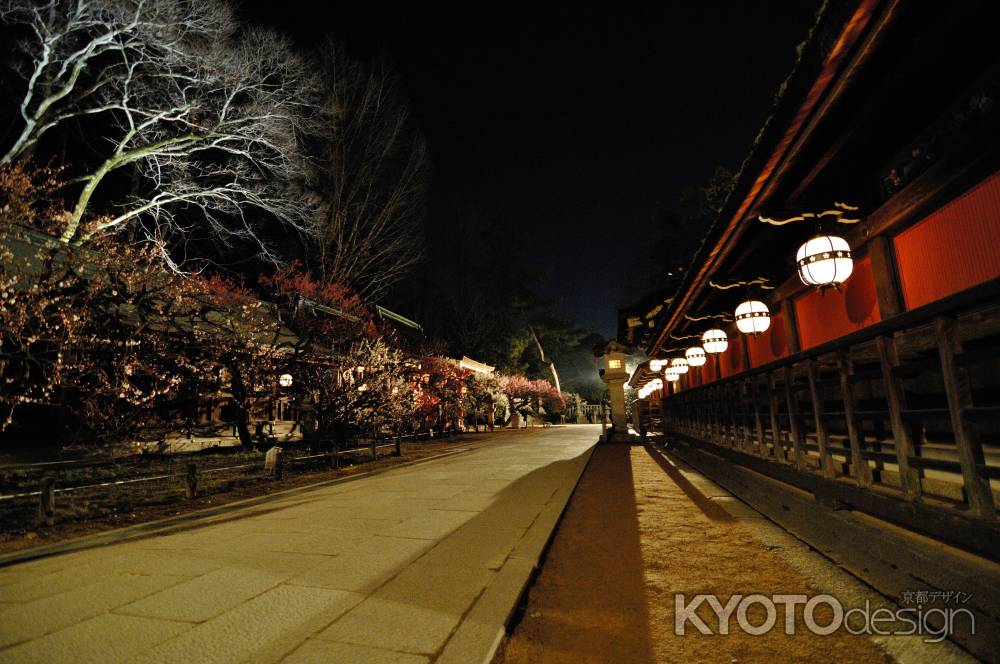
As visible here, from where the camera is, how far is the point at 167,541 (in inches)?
208

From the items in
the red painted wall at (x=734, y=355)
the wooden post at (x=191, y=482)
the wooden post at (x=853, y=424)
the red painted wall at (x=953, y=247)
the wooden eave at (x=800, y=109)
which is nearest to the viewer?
the wooden eave at (x=800, y=109)

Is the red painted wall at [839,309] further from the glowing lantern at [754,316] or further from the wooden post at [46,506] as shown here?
the wooden post at [46,506]

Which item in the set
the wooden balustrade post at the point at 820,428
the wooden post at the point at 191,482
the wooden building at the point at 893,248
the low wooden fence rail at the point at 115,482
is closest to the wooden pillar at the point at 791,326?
the wooden building at the point at 893,248

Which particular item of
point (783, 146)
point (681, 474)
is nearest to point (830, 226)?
point (783, 146)

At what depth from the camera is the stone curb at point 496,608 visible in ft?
8.49

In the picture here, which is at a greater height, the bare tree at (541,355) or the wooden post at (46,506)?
the bare tree at (541,355)

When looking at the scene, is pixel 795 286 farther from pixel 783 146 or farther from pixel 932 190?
pixel 783 146

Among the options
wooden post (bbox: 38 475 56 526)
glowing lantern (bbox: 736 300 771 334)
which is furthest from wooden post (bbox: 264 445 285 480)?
glowing lantern (bbox: 736 300 771 334)

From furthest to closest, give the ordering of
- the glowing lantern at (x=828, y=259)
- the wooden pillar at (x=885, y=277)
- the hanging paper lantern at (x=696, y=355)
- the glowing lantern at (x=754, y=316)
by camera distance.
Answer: the hanging paper lantern at (x=696, y=355)
the glowing lantern at (x=754, y=316)
the glowing lantern at (x=828, y=259)
the wooden pillar at (x=885, y=277)

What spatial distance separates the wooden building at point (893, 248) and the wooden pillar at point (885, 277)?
2 centimetres

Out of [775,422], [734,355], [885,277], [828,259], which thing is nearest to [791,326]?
[885,277]

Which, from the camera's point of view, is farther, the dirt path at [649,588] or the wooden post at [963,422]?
the dirt path at [649,588]

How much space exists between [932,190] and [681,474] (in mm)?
7488
